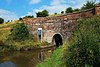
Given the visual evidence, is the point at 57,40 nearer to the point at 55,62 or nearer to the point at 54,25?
the point at 54,25

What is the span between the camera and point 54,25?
3644 centimetres

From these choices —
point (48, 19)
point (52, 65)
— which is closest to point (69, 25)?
point (48, 19)

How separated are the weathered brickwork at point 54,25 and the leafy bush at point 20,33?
2.50 ft

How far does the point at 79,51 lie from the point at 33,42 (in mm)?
23281

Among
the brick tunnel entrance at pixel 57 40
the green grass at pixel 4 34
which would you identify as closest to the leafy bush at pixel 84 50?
the brick tunnel entrance at pixel 57 40

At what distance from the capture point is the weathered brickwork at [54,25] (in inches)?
1298

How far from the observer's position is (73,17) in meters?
32.3

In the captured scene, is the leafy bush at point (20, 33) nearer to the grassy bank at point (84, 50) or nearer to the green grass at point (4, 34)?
the green grass at point (4, 34)

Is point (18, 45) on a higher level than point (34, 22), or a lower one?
lower

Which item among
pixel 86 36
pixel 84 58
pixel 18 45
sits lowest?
pixel 18 45

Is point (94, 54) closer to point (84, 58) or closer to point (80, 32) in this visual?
point (84, 58)

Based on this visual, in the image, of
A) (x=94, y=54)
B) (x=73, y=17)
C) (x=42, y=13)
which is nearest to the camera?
(x=94, y=54)

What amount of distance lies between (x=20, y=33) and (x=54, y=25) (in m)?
5.80

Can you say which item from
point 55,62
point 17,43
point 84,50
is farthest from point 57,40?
point 84,50
